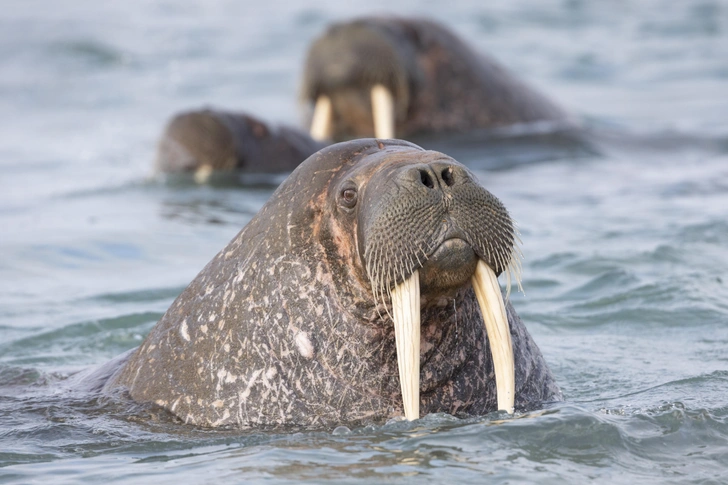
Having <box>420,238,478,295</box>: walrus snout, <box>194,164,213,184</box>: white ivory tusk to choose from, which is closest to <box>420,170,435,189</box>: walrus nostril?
<box>420,238,478,295</box>: walrus snout

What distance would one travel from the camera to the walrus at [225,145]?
12969mm

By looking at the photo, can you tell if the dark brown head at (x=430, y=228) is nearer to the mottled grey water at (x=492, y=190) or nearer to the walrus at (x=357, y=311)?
the walrus at (x=357, y=311)

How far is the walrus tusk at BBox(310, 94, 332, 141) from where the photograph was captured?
13492 millimetres

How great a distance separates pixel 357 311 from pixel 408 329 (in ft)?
1.41

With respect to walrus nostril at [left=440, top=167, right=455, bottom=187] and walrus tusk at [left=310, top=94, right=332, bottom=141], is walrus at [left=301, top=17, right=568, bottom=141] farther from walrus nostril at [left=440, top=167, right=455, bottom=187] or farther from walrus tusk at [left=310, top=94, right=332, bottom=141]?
walrus nostril at [left=440, top=167, right=455, bottom=187]

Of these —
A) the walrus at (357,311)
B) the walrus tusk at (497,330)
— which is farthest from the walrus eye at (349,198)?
the walrus tusk at (497,330)

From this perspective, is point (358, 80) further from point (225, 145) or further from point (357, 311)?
point (357, 311)

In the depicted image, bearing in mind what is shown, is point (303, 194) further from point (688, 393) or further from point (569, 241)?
point (569, 241)

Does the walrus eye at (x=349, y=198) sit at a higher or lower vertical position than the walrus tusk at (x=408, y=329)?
higher

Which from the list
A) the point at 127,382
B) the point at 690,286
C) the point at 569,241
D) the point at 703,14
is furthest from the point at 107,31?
the point at 127,382

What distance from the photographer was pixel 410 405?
5137 millimetres

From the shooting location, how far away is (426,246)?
16.5ft

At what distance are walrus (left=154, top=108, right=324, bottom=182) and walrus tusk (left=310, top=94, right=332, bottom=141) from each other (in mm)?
171

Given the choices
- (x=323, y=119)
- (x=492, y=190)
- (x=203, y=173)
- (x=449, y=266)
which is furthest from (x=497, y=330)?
(x=323, y=119)
